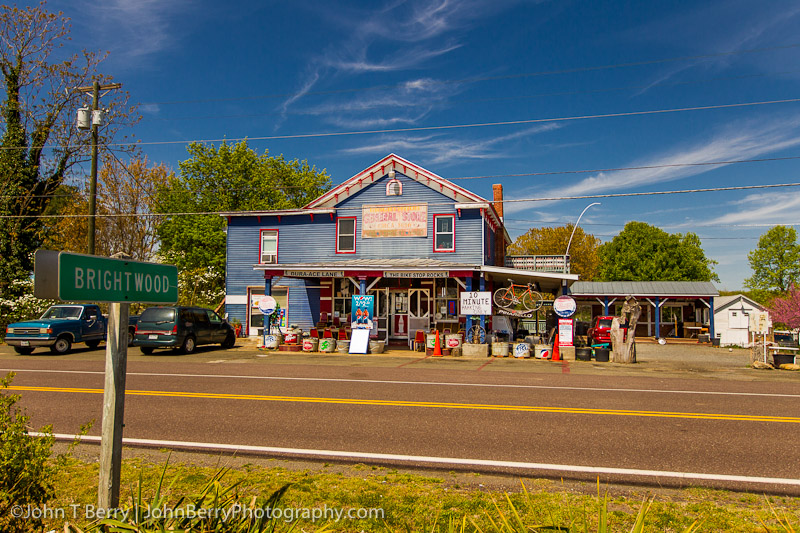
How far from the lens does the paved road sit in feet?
20.4

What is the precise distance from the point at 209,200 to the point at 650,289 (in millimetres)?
33725

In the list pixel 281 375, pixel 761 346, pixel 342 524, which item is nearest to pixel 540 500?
pixel 342 524

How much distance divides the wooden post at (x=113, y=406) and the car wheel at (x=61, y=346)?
20.7 metres

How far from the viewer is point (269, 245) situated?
1101 inches

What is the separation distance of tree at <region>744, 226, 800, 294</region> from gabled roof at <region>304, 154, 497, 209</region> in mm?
52685

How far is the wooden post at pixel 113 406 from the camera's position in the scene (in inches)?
118

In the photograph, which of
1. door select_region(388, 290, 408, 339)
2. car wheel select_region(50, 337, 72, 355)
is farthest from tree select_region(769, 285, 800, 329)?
car wheel select_region(50, 337, 72, 355)

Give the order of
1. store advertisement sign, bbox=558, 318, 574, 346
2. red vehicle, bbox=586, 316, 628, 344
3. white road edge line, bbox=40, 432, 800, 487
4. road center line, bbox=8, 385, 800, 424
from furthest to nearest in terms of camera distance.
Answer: red vehicle, bbox=586, 316, 628, 344
store advertisement sign, bbox=558, 318, 574, 346
road center line, bbox=8, 385, 800, 424
white road edge line, bbox=40, 432, 800, 487

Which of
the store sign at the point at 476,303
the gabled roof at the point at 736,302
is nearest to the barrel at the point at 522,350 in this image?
the store sign at the point at 476,303

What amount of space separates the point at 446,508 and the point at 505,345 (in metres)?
16.2

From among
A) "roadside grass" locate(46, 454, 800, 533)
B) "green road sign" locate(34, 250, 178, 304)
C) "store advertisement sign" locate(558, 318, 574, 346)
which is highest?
"green road sign" locate(34, 250, 178, 304)

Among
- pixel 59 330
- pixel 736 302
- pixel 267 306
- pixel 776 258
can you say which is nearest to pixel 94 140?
pixel 59 330

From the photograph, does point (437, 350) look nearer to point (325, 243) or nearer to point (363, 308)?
point (363, 308)

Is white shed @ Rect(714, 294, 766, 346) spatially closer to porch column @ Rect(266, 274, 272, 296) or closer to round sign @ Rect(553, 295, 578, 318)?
round sign @ Rect(553, 295, 578, 318)
